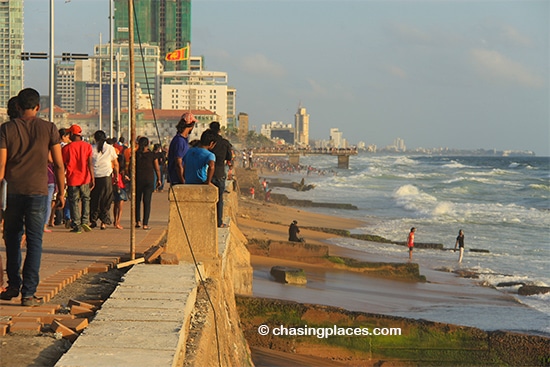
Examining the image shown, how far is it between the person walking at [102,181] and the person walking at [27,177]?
5.80 m

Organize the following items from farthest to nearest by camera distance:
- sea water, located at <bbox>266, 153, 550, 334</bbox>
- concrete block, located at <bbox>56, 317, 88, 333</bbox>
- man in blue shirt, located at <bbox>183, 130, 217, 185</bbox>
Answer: sea water, located at <bbox>266, 153, 550, 334</bbox>
man in blue shirt, located at <bbox>183, 130, 217, 185</bbox>
concrete block, located at <bbox>56, 317, 88, 333</bbox>

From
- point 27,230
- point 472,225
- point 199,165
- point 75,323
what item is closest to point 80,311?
point 75,323

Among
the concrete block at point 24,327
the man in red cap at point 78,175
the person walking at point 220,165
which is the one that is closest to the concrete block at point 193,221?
the concrete block at point 24,327

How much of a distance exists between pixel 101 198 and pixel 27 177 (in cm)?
606


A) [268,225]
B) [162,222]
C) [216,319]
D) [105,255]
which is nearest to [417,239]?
[268,225]

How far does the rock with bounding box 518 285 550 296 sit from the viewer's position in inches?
779

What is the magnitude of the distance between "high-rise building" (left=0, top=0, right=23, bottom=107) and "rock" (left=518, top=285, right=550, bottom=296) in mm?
24067

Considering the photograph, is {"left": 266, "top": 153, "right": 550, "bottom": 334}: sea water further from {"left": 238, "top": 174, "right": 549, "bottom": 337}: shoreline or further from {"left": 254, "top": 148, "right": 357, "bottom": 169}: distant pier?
{"left": 254, "top": 148, "right": 357, "bottom": 169}: distant pier

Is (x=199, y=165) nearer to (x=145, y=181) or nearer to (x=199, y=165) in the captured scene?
(x=199, y=165)

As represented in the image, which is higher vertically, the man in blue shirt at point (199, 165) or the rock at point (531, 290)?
the man in blue shirt at point (199, 165)

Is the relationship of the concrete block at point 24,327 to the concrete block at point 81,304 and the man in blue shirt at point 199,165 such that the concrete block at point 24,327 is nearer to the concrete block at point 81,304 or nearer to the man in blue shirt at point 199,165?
the concrete block at point 81,304

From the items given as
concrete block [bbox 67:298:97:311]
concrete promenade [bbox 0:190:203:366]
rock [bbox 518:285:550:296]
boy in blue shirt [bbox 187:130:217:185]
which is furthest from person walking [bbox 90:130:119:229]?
rock [bbox 518:285:550:296]

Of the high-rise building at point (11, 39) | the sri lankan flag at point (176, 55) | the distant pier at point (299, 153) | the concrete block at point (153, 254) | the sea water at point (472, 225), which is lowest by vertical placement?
the sea water at point (472, 225)

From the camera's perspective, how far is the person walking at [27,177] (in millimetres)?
6379
